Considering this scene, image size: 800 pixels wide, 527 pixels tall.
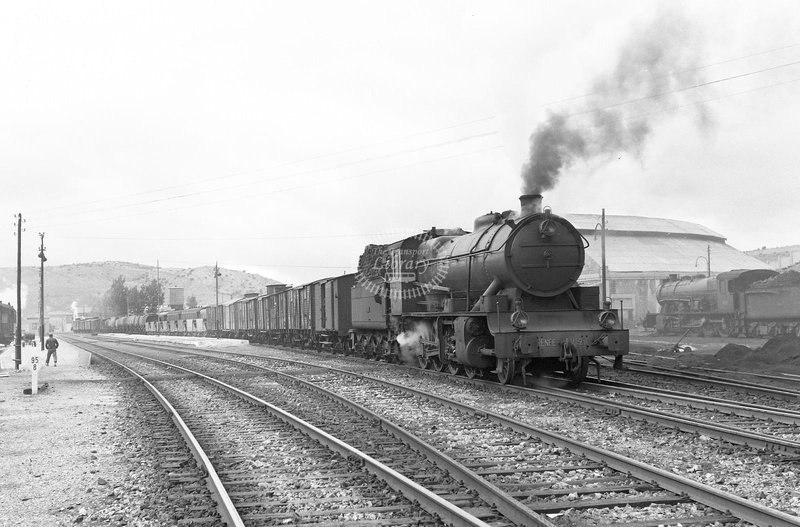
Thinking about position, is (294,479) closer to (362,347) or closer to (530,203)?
(530,203)

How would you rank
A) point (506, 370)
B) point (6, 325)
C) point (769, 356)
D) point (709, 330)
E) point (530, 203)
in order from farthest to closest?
point (6, 325)
point (709, 330)
point (769, 356)
point (530, 203)
point (506, 370)

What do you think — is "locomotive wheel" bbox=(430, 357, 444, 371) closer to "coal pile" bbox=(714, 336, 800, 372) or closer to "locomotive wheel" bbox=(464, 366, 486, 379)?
"locomotive wheel" bbox=(464, 366, 486, 379)

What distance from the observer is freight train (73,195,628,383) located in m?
13.2

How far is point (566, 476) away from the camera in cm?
680

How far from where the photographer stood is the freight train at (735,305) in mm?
32594

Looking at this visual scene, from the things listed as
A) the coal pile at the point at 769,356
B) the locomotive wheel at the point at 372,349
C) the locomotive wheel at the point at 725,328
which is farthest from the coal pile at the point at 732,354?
the locomotive wheel at the point at 725,328

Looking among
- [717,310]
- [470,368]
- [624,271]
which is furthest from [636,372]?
[624,271]

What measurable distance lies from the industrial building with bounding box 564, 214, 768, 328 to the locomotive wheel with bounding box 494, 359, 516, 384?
4569 cm

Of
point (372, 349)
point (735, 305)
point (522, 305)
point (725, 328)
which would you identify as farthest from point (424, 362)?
point (725, 328)

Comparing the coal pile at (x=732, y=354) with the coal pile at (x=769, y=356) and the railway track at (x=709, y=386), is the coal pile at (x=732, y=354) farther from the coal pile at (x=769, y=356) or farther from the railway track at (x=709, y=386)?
the railway track at (x=709, y=386)

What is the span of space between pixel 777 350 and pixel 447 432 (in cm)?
1669

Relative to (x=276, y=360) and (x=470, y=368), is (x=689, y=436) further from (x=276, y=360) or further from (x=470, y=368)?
(x=276, y=360)

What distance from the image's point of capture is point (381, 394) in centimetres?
1354
